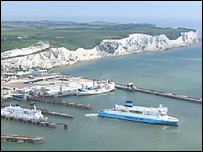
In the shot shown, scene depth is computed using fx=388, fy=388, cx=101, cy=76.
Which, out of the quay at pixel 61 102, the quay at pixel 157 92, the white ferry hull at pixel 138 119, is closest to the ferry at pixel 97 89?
the quay at pixel 157 92

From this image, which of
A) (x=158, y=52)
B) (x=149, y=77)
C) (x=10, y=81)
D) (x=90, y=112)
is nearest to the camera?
(x=90, y=112)

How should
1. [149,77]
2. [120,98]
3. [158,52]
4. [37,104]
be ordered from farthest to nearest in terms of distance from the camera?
[158,52] → [149,77] → [120,98] → [37,104]

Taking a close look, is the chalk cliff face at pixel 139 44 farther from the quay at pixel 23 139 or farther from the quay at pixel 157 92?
the quay at pixel 23 139

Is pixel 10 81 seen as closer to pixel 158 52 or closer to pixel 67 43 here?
pixel 67 43

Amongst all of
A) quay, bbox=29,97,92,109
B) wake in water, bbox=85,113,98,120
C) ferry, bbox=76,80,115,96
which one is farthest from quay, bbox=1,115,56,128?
ferry, bbox=76,80,115,96

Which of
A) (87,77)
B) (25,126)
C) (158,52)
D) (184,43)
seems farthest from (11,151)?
(184,43)

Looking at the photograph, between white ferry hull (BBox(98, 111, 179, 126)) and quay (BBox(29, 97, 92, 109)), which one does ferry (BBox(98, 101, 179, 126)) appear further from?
quay (BBox(29, 97, 92, 109))

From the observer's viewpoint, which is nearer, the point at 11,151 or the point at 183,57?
the point at 11,151
